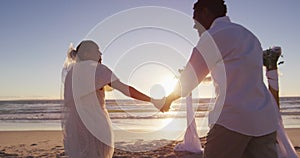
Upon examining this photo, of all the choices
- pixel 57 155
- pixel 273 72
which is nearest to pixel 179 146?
pixel 57 155

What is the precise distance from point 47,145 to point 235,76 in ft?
35.2

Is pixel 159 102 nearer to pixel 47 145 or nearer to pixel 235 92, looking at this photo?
pixel 235 92

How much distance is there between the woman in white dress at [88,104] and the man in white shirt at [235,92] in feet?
5.33

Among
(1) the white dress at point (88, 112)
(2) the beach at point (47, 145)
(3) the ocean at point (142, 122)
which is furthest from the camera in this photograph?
(3) the ocean at point (142, 122)

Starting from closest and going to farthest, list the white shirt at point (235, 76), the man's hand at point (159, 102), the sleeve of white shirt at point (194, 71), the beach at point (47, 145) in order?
1. the white shirt at point (235, 76)
2. the sleeve of white shirt at point (194, 71)
3. the man's hand at point (159, 102)
4. the beach at point (47, 145)

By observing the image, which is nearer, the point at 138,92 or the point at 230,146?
the point at 230,146

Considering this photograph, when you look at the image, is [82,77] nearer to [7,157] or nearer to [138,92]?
[138,92]

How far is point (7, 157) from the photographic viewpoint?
10.1 m

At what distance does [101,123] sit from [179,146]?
18.5 ft

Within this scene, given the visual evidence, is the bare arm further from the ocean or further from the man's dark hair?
the ocean

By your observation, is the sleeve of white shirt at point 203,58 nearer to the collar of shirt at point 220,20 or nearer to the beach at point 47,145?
the collar of shirt at point 220,20

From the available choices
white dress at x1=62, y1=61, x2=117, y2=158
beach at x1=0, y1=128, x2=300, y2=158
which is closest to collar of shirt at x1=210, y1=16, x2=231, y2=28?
white dress at x1=62, y1=61, x2=117, y2=158

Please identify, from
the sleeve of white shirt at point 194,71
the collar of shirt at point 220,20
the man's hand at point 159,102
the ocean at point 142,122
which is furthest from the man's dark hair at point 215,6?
the ocean at point 142,122

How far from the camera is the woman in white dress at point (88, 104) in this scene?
4277 mm
